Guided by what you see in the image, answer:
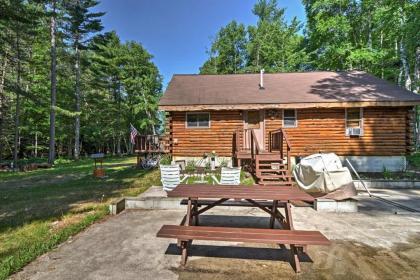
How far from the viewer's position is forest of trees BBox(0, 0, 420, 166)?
19.1m

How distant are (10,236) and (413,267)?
618cm

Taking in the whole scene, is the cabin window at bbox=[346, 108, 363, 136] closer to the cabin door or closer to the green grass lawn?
the cabin door

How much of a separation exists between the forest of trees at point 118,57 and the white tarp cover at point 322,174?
13.8m

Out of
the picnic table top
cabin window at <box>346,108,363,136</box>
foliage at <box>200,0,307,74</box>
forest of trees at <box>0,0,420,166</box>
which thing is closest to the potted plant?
cabin window at <box>346,108,363,136</box>

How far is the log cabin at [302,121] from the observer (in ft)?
39.5

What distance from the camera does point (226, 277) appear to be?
3.05 metres

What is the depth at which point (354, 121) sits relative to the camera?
489 inches

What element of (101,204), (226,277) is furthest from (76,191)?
(226,277)

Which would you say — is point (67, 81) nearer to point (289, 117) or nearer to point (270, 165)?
point (289, 117)

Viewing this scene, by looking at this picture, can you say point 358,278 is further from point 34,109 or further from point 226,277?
point 34,109

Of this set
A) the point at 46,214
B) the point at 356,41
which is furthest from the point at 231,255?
the point at 356,41

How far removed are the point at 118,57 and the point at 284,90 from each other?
27.0m

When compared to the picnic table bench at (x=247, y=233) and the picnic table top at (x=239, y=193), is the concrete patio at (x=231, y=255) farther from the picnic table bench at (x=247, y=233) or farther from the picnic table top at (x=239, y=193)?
the picnic table top at (x=239, y=193)

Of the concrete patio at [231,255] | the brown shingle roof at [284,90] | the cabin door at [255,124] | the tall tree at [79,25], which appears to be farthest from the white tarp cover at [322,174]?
the tall tree at [79,25]
